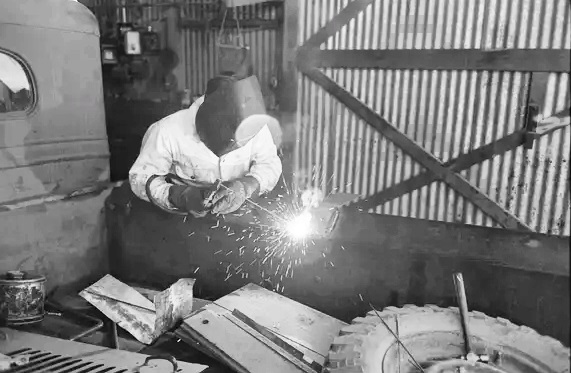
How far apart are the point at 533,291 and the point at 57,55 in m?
3.24

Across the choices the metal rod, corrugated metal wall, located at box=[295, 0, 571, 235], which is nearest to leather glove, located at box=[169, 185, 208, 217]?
corrugated metal wall, located at box=[295, 0, 571, 235]

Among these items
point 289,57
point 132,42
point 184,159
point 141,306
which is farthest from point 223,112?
point 289,57

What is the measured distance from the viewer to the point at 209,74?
3379 millimetres

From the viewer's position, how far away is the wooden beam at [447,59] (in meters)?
3.40

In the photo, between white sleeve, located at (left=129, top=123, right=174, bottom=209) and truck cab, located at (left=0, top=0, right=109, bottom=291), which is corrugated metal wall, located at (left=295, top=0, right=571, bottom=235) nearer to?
white sleeve, located at (left=129, top=123, right=174, bottom=209)

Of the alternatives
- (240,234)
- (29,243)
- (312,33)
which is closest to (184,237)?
(240,234)

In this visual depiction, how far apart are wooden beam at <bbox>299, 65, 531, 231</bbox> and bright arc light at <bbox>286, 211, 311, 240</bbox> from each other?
6.41ft

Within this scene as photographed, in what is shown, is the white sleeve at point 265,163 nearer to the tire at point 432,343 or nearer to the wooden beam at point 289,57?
the tire at point 432,343

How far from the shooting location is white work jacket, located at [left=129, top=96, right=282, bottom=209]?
105 inches

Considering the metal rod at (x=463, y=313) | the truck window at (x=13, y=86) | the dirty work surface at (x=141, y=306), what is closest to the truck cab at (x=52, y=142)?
the truck window at (x=13, y=86)

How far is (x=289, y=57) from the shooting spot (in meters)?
4.12

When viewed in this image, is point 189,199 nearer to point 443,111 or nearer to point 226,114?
point 226,114

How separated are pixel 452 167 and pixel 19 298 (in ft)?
11.7

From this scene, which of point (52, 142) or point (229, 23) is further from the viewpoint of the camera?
point (229, 23)
